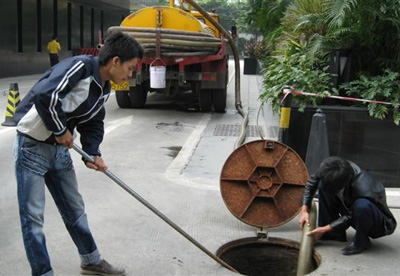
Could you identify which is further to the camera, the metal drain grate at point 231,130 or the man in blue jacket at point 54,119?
the metal drain grate at point 231,130

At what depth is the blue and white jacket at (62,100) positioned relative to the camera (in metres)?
2.89

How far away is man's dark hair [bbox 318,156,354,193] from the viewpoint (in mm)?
3775

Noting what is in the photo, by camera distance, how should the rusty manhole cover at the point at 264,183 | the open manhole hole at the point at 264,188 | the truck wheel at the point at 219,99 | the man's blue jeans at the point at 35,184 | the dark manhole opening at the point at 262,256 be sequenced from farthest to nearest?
1. the truck wheel at the point at 219,99
2. the rusty manhole cover at the point at 264,183
3. the open manhole hole at the point at 264,188
4. the dark manhole opening at the point at 262,256
5. the man's blue jeans at the point at 35,184

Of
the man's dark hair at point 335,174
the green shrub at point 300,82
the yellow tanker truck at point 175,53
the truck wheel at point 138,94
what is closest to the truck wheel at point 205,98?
the yellow tanker truck at point 175,53

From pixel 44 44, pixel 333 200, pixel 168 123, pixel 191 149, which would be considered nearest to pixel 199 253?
pixel 333 200

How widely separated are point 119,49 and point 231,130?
6927mm

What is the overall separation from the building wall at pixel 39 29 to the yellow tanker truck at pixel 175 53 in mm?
11669

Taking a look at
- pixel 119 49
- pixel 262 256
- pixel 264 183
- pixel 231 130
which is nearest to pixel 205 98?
pixel 231 130

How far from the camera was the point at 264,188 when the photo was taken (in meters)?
4.68

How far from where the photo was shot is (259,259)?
4.47 meters

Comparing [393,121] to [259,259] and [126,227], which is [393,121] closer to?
[259,259]

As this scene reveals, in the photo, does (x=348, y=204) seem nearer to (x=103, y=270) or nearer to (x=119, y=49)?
(x=103, y=270)

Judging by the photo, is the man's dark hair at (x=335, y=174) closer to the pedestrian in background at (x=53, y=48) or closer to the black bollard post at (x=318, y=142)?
the black bollard post at (x=318, y=142)

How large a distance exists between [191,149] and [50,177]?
15.6 feet
